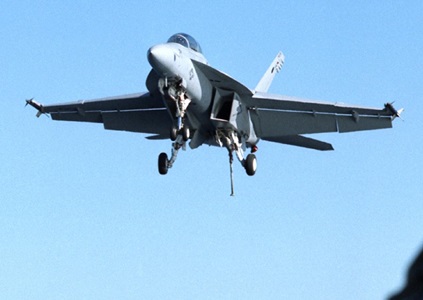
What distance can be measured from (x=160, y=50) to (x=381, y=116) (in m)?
7.85

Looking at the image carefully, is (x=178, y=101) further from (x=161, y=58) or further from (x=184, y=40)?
(x=184, y=40)

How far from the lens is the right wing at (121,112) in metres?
24.0

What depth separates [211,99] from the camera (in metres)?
21.8

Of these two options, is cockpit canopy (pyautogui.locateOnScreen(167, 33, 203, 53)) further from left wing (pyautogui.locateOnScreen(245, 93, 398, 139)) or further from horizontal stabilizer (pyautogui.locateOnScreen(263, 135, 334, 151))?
horizontal stabilizer (pyautogui.locateOnScreen(263, 135, 334, 151))

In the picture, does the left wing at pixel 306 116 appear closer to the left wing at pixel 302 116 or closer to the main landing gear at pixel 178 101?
A: the left wing at pixel 302 116

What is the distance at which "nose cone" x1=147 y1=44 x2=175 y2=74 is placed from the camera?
18250 mm

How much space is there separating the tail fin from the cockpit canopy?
5.86 m

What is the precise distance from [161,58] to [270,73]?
37.7 feet

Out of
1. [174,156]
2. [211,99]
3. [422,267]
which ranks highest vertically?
[211,99]

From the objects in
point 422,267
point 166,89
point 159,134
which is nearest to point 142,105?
point 159,134

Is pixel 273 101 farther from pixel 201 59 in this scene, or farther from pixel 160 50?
pixel 160 50

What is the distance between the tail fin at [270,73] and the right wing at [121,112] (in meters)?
4.30

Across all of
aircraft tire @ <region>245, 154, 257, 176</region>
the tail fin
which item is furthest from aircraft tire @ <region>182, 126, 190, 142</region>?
the tail fin

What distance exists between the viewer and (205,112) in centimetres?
2142
